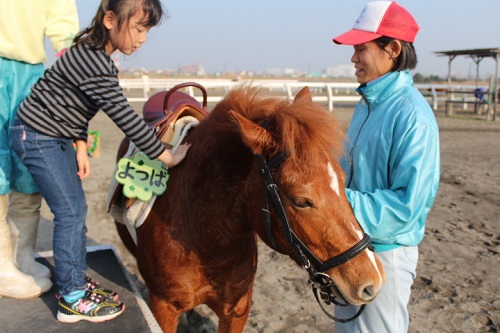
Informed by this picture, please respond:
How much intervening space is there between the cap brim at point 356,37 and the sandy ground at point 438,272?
542 millimetres

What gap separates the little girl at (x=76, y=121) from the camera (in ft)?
7.14

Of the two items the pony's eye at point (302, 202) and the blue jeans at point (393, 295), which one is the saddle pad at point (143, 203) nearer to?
the pony's eye at point (302, 202)

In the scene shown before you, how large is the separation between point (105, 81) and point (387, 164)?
140 centimetres

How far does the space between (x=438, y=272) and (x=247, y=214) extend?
2.94 meters

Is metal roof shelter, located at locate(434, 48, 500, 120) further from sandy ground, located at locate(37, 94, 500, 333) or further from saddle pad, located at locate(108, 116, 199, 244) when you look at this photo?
saddle pad, located at locate(108, 116, 199, 244)

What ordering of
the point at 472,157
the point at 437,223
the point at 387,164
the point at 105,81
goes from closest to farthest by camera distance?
the point at 387,164 → the point at 105,81 → the point at 437,223 → the point at 472,157

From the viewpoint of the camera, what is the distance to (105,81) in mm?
2176

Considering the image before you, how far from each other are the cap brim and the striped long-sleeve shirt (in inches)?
42.0

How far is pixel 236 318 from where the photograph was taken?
261 cm

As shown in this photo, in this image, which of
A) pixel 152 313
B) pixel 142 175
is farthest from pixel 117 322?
pixel 142 175

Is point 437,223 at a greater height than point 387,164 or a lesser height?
lesser

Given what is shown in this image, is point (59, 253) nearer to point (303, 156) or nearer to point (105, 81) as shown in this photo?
point (105, 81)

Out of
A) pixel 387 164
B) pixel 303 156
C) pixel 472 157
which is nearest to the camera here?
pixel 303 156

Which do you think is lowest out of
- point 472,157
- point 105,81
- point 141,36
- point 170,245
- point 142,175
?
point 472,157
